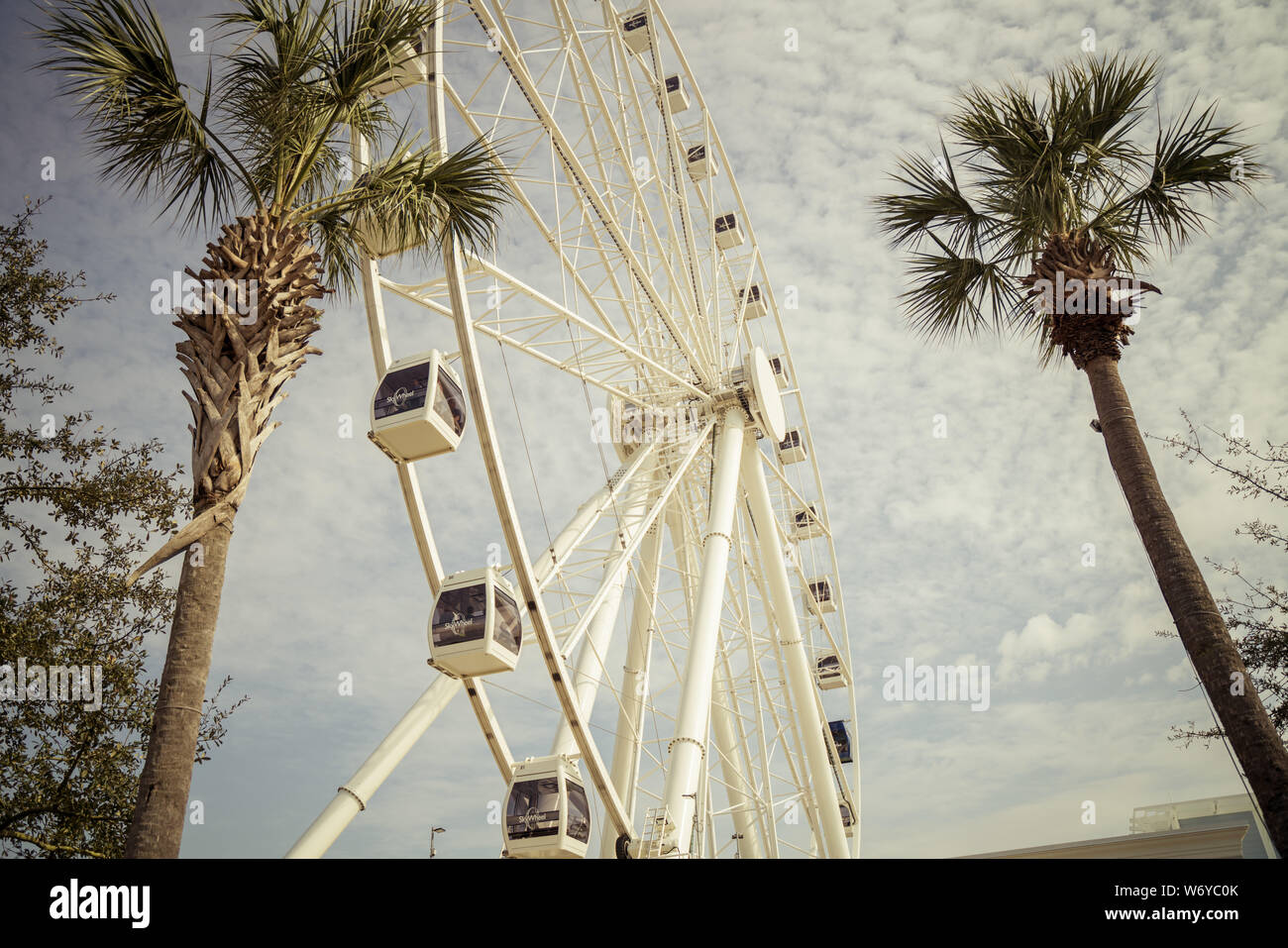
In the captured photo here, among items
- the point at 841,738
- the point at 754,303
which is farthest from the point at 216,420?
the point at 841,738

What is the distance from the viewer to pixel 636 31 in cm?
2139

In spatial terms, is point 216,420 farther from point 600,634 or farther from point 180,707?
point 600,634

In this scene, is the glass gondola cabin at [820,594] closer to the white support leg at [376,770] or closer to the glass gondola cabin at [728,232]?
the glass gondola cabin at [728,232]

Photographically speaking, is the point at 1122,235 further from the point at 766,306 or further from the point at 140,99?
the point at 766,306

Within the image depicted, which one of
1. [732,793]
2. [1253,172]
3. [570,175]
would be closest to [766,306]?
[570,175]

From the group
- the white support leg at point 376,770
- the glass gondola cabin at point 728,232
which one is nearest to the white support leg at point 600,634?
the white support leg at point 376,770

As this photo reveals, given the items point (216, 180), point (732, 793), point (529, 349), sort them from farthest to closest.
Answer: point (732, 793)
point (529, 349)
point (216, 180)

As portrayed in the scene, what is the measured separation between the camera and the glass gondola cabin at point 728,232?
2403cm

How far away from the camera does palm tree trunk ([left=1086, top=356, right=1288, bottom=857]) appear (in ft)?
25.0

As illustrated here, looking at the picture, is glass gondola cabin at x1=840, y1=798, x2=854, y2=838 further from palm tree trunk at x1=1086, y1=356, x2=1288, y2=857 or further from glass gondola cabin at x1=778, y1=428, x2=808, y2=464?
palm tree trunk at x1=1086, y1=356, x2=1288, y2=857

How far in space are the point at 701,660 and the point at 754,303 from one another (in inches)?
510

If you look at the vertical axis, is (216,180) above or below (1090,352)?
above
